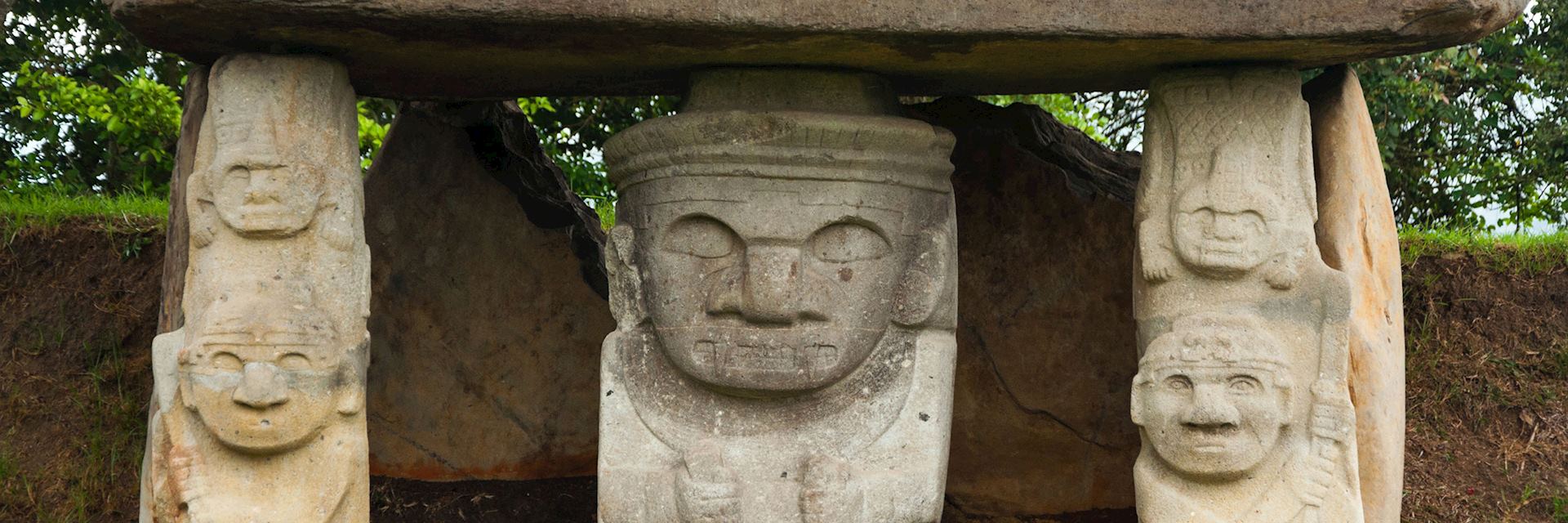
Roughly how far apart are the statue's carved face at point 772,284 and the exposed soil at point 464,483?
1830 millimetres

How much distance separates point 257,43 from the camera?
14.5 feet

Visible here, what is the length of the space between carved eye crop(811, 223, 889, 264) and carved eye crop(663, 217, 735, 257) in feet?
0.76

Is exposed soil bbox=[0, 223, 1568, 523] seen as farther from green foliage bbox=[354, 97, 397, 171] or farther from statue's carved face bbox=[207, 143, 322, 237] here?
statue's carved face bbox=[207, 143, 322, 237]

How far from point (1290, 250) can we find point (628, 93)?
1.96m

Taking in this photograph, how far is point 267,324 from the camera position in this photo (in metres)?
4.29

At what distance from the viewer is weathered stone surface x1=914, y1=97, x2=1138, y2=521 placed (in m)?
6.24

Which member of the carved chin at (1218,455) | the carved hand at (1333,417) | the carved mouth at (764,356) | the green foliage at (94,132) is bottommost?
the carved chin at (1218,455)

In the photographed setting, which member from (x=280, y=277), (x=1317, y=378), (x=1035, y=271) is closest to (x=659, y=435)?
(x=280, y=277)

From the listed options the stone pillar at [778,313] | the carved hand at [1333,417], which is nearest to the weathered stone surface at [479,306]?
the stone pillar at [778,313]

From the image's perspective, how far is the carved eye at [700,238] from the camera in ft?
15.4

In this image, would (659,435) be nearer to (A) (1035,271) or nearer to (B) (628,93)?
(B) (628,93)

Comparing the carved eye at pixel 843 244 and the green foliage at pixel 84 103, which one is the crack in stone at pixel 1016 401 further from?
the green foliage at pixel 84 103

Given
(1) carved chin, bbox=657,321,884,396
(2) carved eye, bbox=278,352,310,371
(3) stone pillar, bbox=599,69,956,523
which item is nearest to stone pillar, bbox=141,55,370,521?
(2) carved eye, bbox=278,352,310,371

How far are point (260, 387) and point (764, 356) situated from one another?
1256 mm
